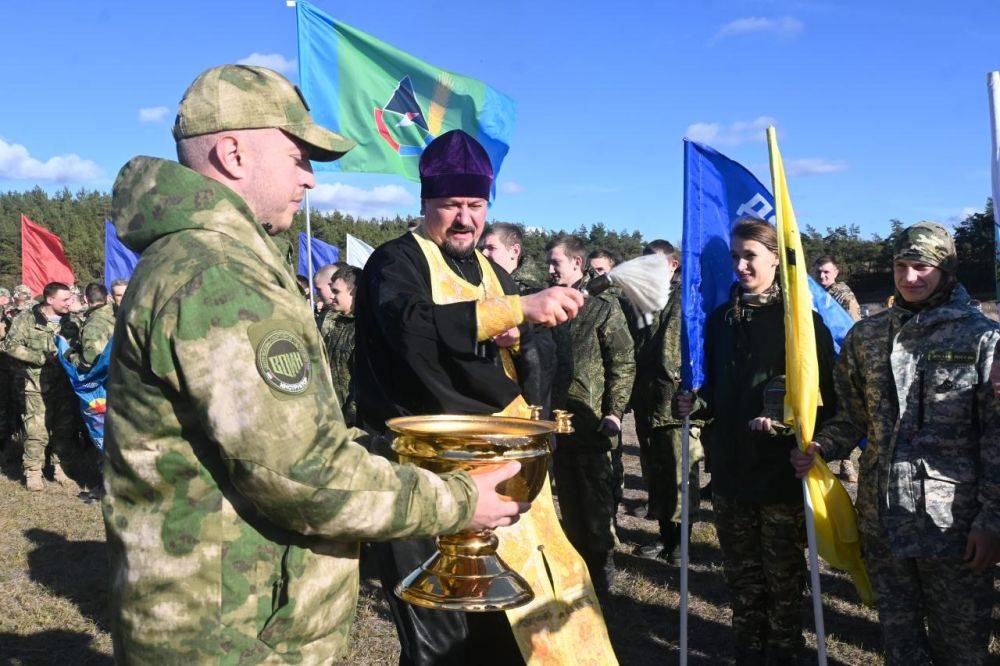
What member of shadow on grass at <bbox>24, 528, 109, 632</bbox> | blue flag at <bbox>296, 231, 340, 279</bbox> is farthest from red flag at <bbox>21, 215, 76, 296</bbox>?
shadow on grass at <bbox>24, 528, 109, 632</bbox>

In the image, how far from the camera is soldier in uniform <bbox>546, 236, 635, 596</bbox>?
19.3 ft

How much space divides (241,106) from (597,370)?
4.61 meters

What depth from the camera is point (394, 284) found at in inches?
127

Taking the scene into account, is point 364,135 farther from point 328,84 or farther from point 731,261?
point 731,261

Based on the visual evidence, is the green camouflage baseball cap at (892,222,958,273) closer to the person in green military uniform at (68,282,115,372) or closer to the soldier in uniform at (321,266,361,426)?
the soldier in uniform at (321,266,361,426)

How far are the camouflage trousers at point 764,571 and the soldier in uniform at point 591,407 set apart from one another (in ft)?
5.16

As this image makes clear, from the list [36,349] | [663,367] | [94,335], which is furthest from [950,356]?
[36,349]

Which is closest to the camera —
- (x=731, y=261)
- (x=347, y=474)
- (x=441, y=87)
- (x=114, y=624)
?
(x=347, y=474)

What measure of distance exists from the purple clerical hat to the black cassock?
0.82ft

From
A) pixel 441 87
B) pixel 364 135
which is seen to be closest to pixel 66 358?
pixel 364 135

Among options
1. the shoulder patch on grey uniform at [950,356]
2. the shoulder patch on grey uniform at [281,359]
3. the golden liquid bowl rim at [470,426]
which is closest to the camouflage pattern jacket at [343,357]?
the shoulder patch on grey uniform at [950,356]

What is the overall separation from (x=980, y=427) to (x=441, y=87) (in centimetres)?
583

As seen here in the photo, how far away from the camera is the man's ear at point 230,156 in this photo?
6.15ft

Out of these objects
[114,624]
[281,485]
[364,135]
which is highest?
[364,135]
